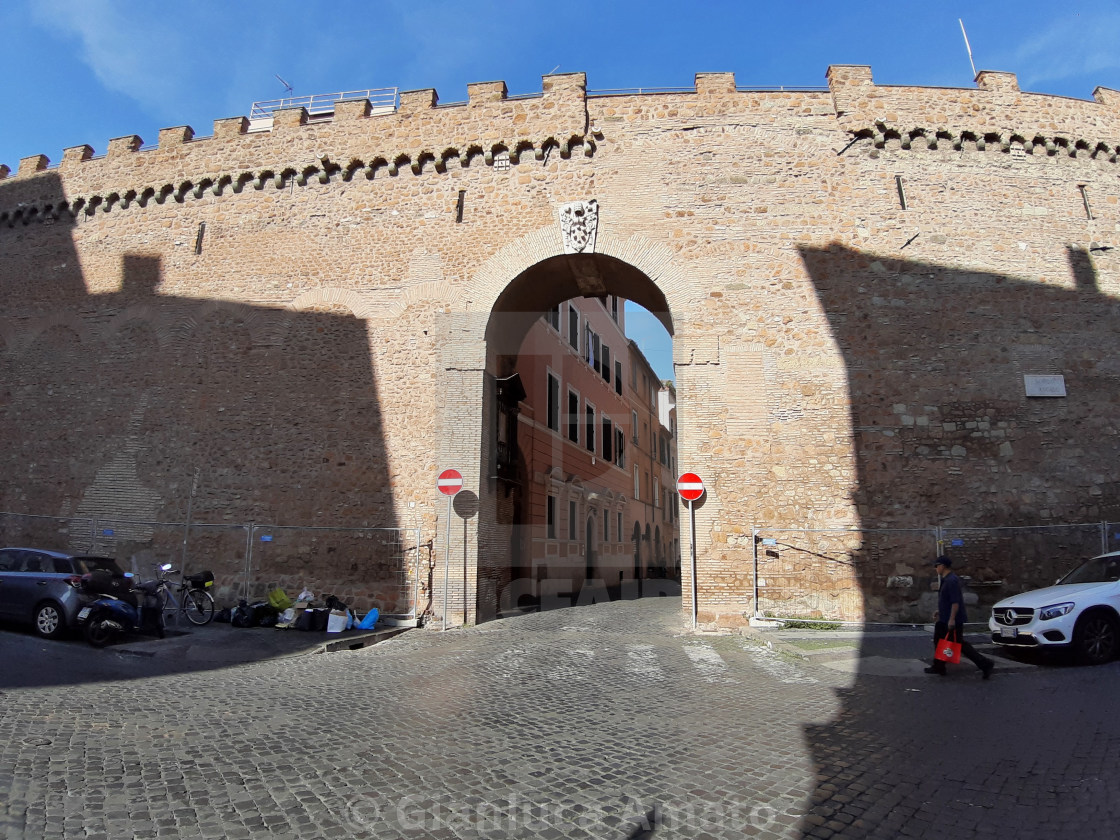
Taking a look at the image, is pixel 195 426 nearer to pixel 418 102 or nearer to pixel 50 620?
pixel 50 620

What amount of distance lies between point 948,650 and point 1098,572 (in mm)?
2458

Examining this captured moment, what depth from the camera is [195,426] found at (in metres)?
13.1

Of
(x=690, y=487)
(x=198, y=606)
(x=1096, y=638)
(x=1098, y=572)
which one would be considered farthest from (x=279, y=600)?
(x=1098, y=572)

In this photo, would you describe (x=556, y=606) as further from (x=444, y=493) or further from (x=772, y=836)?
(x=772, y=836)

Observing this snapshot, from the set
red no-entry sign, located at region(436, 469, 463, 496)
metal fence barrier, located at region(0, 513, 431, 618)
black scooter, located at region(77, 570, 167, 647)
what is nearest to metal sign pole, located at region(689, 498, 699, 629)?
red no-entry sign, located at region(436, 469, 463, 496)

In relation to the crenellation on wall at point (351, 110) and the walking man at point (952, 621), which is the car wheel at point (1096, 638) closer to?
the walking man at point (952, 621)

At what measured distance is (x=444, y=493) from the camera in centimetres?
1130

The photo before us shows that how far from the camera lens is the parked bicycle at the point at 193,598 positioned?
1054cm

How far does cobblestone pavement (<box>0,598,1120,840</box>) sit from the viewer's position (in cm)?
321

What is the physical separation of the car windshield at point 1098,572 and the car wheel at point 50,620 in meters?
12.4

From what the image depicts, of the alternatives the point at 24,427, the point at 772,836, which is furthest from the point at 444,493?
the point at 24,427

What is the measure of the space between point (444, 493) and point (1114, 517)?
11.0 meters

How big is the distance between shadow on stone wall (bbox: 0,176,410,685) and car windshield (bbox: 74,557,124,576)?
2754 millimetres

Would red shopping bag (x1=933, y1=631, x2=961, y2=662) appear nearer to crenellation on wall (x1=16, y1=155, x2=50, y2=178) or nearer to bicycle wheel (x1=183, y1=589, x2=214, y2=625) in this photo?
bicycle wheel (x1=183, y1=589, x2=214, y2=625)
